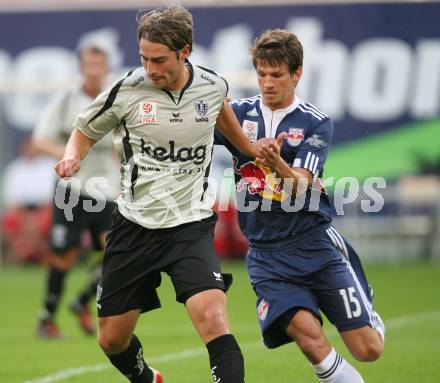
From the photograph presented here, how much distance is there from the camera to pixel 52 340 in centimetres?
1098

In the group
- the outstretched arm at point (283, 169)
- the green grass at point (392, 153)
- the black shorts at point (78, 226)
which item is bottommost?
the green grass at point (392, 153)

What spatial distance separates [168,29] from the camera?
6281 millimetres

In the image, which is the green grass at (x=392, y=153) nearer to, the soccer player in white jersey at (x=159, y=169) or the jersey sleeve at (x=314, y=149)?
the jersey sleeve at (x=314, y=149)

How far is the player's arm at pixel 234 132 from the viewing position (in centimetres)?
667

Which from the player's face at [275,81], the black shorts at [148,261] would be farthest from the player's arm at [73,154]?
the player's face at [275,81]

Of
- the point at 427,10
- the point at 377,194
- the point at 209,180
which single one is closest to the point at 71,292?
the point at 377,194

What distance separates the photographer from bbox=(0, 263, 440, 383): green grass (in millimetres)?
8438

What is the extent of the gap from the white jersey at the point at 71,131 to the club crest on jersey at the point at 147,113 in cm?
474

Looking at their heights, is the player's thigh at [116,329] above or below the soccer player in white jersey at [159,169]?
below

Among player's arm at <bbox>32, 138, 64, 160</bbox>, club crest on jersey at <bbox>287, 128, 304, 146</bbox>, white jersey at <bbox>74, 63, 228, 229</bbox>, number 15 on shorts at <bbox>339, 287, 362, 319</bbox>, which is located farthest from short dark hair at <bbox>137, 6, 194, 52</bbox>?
player's arm at <bbox>32, 138, 64, 160</bbox>

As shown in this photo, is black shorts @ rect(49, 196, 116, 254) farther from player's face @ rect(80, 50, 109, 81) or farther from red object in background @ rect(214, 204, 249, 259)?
red object in background @ rect(214, 204, 249, 259)

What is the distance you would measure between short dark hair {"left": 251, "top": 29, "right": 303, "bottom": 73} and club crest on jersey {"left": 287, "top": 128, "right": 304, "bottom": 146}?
1.19 feet

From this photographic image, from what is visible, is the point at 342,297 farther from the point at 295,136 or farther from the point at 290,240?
the point at 295,136

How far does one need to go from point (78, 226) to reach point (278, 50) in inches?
200
